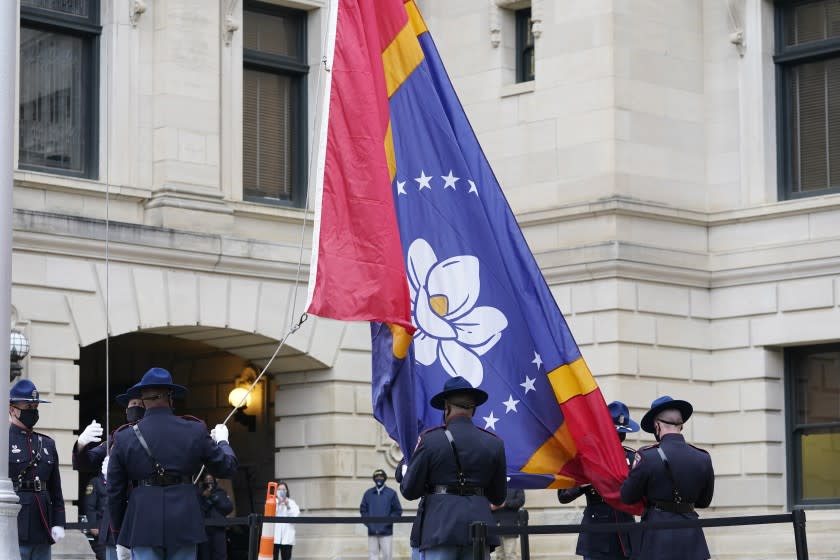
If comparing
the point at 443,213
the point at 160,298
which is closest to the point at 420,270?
the point at 443,213

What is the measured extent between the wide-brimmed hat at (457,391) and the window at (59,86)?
1286cm

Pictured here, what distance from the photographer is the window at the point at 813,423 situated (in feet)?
86.0

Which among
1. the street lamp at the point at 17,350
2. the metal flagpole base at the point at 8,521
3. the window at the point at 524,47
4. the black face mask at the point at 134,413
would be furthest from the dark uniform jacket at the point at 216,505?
the window at the point at 524,47

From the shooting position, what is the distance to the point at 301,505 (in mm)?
27094

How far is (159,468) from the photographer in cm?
1280

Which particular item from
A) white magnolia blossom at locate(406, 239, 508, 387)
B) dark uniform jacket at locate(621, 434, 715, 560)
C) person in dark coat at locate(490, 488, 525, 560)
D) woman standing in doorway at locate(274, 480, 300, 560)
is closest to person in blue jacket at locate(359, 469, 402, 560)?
woman standing in doorway at locate(274, 480, 300, 560)

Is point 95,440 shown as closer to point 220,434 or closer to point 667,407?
point 220,434

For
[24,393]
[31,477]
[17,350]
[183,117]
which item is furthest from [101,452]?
[183,117]

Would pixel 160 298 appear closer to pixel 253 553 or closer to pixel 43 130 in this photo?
pixel 43 130

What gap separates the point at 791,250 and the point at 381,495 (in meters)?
6.33

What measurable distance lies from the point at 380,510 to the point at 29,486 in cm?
1064

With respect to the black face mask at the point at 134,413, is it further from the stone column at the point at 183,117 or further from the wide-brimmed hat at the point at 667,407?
the stone column at the point at 183,117

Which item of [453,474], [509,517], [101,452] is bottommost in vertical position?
[509,517]

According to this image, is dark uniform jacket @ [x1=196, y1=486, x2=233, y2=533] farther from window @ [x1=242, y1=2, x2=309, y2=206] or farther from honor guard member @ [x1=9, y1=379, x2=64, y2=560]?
window @ [x1=242, y1=2, x2=309, y2=206]
